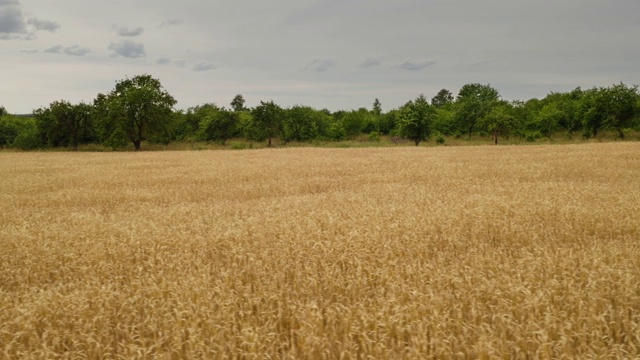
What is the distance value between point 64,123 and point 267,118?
105 ft

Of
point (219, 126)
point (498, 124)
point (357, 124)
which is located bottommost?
point (498, 124)

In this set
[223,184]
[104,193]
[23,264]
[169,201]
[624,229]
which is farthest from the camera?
[223,184]

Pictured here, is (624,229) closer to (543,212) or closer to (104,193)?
(543,212)

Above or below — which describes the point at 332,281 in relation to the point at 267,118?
below

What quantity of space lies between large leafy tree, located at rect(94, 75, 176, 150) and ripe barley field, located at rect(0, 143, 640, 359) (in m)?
48.3

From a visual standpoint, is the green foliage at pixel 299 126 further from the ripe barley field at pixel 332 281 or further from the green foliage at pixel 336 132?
the ripe barley field at pixel 332 281

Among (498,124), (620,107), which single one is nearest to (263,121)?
(498,124)

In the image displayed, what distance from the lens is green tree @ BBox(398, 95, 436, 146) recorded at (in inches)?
2404

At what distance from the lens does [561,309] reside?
462cm

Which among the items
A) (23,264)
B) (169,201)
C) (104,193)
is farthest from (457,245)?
(104,193)

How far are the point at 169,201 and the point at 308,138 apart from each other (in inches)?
2422

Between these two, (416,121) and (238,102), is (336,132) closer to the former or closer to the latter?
A: (416,121)

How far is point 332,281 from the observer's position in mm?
5539

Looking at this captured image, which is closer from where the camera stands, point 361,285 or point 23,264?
point 361,285
